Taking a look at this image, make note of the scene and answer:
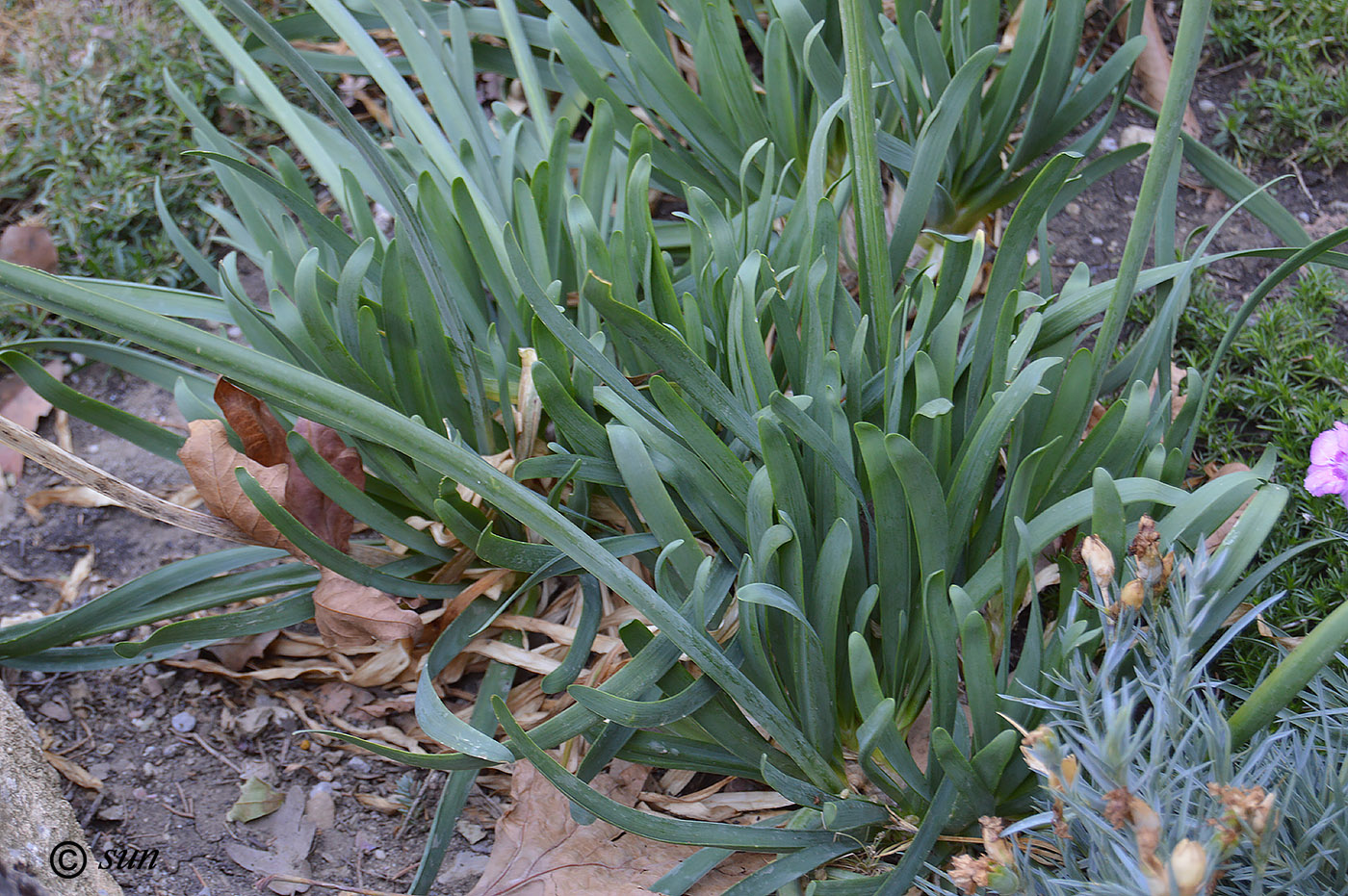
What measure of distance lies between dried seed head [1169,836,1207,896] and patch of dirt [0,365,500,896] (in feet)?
3.40

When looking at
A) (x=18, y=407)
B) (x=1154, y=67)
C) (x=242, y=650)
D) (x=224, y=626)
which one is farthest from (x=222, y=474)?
(x=1154, y=67)

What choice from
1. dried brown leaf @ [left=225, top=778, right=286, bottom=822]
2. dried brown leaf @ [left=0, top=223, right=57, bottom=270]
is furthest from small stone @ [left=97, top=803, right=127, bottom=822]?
dried brown leaf @ [left=0, top=223, right=57, bottom=270]

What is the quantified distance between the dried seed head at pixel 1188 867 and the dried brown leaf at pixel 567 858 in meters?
0.75

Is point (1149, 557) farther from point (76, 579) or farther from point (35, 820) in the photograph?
point (76, 579)

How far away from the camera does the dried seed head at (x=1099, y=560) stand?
0.84 meters

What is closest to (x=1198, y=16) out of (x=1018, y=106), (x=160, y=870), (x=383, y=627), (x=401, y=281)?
(x=1018, y=106)

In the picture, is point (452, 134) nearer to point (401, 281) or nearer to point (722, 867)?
point (401, 281)

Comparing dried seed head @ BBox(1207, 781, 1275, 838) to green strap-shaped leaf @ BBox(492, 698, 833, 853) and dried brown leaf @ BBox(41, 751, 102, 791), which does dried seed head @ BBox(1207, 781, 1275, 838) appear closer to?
green strap-shaped leaf @ BBox(492, 698, 833, 853)

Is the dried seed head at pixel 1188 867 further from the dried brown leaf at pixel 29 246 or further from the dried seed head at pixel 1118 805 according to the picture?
the dried brown leaf at pixel 29 246

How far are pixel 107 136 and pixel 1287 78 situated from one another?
272 centimetres

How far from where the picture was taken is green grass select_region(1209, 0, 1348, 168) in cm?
197

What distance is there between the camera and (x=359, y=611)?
141cm

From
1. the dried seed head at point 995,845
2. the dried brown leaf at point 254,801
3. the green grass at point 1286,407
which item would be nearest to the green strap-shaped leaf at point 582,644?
the dried brown leaf at point 254,801

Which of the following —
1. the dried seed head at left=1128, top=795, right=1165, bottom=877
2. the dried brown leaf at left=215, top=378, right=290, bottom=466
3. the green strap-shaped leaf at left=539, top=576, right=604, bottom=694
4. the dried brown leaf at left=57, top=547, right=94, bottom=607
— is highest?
the dried seed head at left=1128, top=795, right=1165, bottom=877
